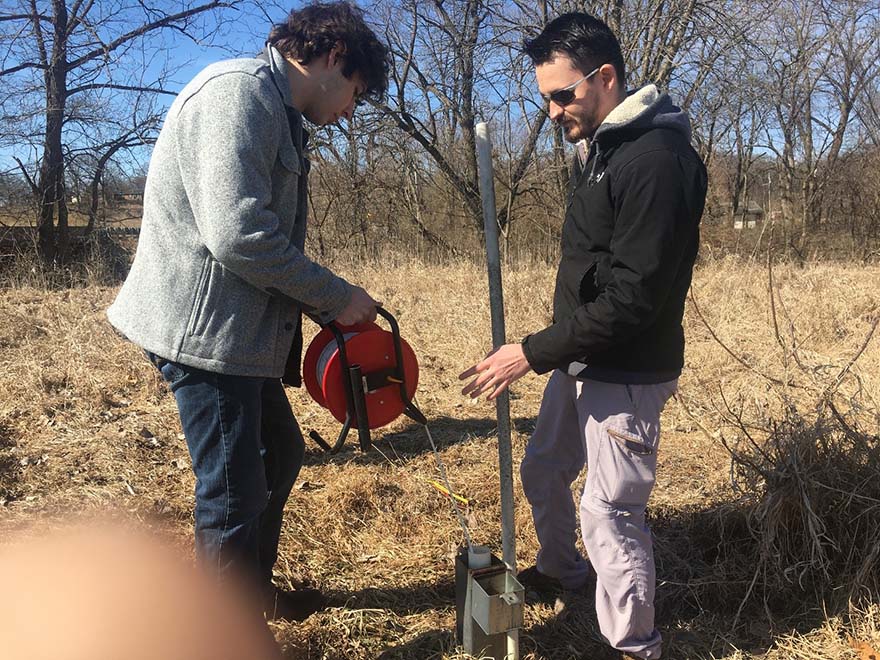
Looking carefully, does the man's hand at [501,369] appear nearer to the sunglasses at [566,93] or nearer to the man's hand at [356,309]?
the man's hand at [356,309]

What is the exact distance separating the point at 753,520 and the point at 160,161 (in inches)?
105

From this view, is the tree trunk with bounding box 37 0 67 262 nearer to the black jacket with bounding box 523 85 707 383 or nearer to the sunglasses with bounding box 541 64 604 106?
the sunglasses with bounding box 541 64 604 106

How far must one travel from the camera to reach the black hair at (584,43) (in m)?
1.94

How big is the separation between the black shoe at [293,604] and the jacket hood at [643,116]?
75.6 inches

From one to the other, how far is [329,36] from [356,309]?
0.76 metres

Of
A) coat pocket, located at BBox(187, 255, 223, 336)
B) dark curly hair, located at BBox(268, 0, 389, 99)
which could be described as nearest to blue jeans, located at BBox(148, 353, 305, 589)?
coat pocket, located at BBox(187, 255, 223, 336)

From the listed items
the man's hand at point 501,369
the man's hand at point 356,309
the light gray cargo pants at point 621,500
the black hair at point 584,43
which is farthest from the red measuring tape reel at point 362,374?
the black hair at point 584,43

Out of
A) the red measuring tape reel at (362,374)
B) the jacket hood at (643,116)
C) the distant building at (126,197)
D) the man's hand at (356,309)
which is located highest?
the distant building at (126,197)

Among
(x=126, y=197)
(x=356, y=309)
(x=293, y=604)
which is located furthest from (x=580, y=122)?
(x=126, y=197)

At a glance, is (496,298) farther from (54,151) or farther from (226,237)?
(54,151)

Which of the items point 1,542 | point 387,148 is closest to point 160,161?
point 1,542

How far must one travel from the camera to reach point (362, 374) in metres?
2.08

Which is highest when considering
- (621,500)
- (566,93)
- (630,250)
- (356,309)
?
Result: (566,93)

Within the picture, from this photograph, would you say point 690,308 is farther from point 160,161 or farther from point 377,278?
point 160,161
